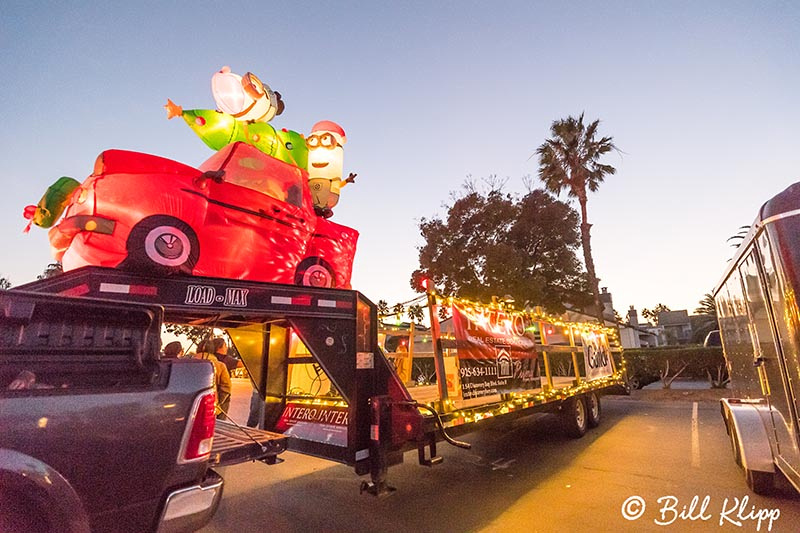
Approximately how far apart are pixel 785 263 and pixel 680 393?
42.4ft

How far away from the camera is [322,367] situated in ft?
11.3

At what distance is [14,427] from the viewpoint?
5.44ft

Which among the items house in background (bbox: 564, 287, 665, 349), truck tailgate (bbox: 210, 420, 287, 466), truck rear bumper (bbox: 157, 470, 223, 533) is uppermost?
house in background (bbox: 564, 287, 665, 349)

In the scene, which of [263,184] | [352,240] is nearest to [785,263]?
[352,240]

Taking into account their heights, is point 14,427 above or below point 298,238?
below

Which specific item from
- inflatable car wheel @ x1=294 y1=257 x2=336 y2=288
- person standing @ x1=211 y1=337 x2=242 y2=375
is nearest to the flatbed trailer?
inflatable car wheel @ x1=294 y1=257 x2=336 y2=288

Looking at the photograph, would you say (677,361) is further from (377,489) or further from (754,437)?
(377,489)

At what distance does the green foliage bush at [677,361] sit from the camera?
46.8 ft

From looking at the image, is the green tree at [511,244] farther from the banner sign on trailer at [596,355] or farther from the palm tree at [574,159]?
the banner sign on trailer at [596,355]

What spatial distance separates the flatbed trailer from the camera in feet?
9.32

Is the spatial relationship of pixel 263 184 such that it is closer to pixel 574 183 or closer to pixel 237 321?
pixel 237 321

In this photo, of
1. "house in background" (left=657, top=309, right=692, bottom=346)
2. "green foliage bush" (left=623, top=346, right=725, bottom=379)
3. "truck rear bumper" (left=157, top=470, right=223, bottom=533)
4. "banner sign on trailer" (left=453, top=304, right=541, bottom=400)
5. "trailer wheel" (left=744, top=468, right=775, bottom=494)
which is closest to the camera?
"truck rear bumper" (left=157, top=470, right=223, bottom=533)

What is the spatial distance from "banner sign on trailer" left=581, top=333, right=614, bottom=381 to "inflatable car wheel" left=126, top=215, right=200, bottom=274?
745cm

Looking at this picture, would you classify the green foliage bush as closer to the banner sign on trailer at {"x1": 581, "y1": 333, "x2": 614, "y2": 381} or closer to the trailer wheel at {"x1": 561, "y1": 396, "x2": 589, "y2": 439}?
the banner sign on trailer at {"x1": 581, "y1": 333, "x2": 614, "y2": 381}
